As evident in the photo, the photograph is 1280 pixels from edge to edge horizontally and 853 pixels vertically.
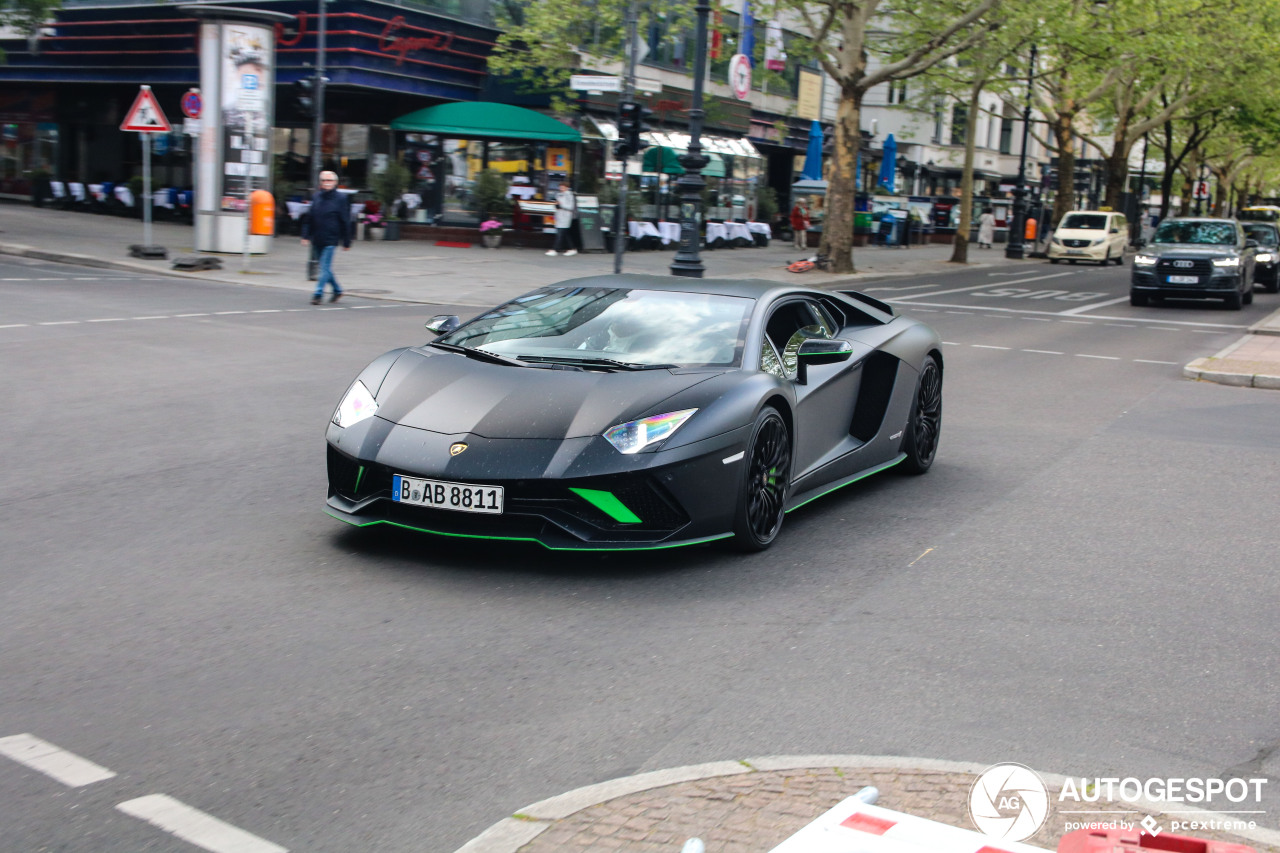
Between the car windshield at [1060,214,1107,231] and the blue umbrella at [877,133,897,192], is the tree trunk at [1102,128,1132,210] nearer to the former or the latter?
the blue umbrella at [877,133,897,192]

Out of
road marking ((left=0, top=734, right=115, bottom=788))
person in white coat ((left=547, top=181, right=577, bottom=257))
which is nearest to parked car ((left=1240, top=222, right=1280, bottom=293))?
person in white coat ((left=547, top=181, right=577, bottom=257))

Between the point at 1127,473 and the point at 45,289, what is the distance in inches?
599

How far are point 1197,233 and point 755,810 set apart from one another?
25.9 metres

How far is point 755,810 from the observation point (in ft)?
11.0

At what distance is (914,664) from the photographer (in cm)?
469

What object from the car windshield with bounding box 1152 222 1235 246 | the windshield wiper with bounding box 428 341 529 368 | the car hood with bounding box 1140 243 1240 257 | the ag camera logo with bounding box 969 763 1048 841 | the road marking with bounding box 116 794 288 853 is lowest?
the road marking with bounding box 116 794 288 853

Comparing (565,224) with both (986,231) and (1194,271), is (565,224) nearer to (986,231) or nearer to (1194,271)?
(1194,271)

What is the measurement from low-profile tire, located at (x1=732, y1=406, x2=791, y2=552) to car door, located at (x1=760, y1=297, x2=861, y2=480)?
183 mm

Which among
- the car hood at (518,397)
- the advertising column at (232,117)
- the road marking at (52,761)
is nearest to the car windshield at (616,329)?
the car hood at (518,397)

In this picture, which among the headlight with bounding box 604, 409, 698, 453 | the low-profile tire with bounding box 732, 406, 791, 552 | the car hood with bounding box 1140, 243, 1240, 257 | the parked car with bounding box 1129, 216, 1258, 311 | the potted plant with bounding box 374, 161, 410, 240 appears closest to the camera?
the headlight with bounding box 604, 409, 698, 453

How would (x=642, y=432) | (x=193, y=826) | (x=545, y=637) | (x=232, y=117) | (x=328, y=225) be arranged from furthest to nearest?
(x=232, y=117)
(x=328, y=225)
(x=642, y=432)
(x=545, y=637)
(x=193, y=826)

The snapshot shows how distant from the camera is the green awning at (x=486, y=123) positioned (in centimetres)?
3525

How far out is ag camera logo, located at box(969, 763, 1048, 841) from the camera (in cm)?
325

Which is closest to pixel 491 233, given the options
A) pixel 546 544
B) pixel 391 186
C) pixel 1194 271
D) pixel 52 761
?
pixel 391 186
